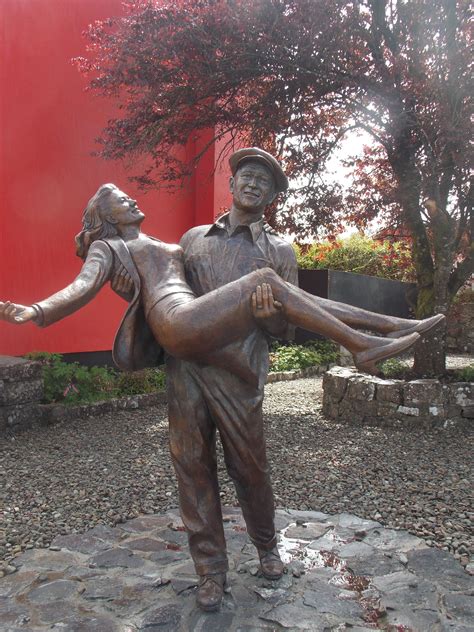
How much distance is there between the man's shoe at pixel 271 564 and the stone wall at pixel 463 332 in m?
11.6

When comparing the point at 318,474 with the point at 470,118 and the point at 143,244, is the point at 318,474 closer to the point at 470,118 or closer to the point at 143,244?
the point at 143,244

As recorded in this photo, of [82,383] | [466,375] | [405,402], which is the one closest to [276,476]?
[405,402]

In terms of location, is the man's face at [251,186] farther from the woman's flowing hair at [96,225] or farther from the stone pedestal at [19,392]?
the stone pedestal at [19,392]

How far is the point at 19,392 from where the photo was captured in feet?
20.6

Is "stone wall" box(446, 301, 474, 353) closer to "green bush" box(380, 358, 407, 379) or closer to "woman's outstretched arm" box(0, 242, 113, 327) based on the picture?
"green bush" box(380, 358, 407, 379)

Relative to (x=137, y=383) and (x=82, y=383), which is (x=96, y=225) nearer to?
(x=82, y=383)

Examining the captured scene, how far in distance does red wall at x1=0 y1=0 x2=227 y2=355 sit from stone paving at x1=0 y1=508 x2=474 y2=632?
14.7 ft

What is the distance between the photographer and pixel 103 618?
2602 mm

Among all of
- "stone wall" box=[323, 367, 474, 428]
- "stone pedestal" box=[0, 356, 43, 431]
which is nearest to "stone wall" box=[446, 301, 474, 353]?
"stone wall" box=[323, 367, 474, 428]

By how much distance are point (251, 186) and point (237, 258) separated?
358 mm

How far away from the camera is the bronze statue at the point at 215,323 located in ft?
7.82

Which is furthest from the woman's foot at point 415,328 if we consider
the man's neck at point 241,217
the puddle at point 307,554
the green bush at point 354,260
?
the green bush at point 354,260

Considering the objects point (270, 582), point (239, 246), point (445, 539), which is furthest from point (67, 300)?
point (445, 539)

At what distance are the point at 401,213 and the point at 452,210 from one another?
0.65m
